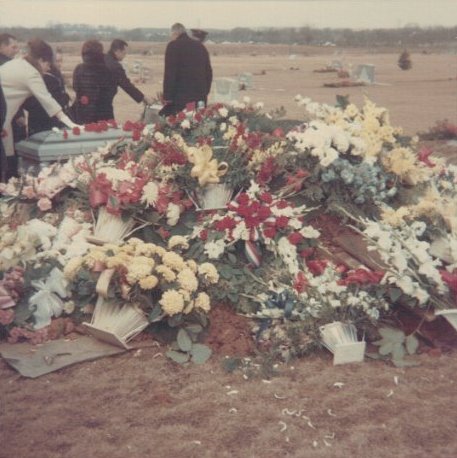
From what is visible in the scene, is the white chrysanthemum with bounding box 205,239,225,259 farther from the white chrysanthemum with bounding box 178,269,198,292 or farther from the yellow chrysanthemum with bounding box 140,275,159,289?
the yellow chrysanthemum with bounding box 140,275,159,289

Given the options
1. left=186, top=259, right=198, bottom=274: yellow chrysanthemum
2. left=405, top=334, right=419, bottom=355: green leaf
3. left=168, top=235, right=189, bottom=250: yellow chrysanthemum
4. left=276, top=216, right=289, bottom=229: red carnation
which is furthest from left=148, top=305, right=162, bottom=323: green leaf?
left=405, top=334, right=419, bottom=355: green leaf

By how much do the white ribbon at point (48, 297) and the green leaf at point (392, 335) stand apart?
2.10m

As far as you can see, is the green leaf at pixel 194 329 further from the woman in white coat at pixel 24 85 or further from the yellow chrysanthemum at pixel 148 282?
the woman in white coat at pixel 24 85

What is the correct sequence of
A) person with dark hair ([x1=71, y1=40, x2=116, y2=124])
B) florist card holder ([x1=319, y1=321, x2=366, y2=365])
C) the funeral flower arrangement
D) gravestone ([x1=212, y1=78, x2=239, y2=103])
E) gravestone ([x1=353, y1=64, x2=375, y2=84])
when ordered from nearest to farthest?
florist card holder ([x1=319, y1=321, x2=366, y2=365]), the funeral flower arrangement, person with dark hair ([x1=71, y1=40, x2=116, y2=124]), gravestone ([x1=212, y1=78, x2=239, y2=103]), gravestone ([x1=353, y1=64, x2=375, y2=84])

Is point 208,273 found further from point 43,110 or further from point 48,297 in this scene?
point 43,110

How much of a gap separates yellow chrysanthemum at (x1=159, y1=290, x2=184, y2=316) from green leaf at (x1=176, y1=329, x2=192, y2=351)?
0.16 meters

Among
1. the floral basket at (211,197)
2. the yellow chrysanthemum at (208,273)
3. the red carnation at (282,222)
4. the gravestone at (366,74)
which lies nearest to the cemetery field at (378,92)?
the gravestone at (366,74)

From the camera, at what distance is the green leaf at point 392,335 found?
4387mm

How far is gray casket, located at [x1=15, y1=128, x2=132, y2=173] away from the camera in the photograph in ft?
21.5

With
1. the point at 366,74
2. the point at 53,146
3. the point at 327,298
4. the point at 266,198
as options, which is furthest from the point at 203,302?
the point at 366,74

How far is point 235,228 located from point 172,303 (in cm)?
86

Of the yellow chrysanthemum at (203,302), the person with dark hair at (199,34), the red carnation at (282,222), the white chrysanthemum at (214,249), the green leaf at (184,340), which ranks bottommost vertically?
the green leaf at (184,340)

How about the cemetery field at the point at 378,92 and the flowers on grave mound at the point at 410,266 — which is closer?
the flowers on grave mound at the point at 410,266

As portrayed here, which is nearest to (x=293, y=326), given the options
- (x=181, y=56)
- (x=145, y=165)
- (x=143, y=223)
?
(x=143, y=223)
